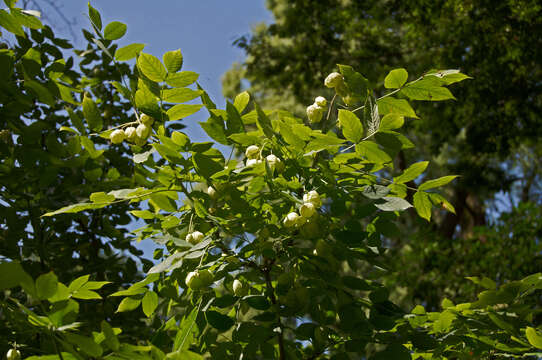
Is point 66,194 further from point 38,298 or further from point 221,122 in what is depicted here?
point 38,298

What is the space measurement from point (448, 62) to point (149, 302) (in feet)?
18.8

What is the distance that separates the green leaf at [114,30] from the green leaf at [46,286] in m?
0.73

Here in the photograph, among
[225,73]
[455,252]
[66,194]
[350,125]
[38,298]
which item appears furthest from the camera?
[225,73]

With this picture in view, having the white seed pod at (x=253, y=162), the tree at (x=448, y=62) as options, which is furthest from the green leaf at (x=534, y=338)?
the tree at (x=448, y=62)

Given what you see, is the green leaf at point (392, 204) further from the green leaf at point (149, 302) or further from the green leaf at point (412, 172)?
the green leaf at point (149, 302)

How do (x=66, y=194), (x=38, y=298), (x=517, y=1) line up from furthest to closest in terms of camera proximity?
(x=517, y=1) < (x=66, y=194) < (x=38, y=298)

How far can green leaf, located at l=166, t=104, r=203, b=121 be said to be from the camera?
1182 mm

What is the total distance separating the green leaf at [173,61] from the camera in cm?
115

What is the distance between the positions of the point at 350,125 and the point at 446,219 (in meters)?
10.4

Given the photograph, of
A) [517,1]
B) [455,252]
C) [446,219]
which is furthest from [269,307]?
[446,219]

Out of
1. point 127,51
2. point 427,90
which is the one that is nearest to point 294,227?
point 427,90

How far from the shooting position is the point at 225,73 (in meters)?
13.8

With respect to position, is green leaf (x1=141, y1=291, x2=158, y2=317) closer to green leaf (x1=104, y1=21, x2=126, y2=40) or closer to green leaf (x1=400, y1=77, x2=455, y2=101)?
green leaf (x1=104, y1=21, x2=126, y2=40)

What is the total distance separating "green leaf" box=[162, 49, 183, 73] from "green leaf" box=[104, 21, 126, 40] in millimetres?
254
